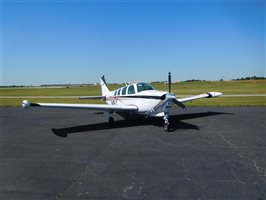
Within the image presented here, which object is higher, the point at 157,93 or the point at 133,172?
the point at 157,93

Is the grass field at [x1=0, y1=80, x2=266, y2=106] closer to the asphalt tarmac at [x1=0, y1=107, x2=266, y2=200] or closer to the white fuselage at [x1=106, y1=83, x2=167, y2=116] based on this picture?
the white fuselage at [x1=106, y1=83, x2=167, y2=116]

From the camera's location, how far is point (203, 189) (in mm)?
4828

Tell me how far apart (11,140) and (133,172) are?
264 inches

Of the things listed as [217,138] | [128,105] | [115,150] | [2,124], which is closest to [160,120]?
[128,105]

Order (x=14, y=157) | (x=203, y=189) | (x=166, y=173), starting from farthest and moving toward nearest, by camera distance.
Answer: (x=14, y=157) < (x=166, y=173) < (x=203, y=189)

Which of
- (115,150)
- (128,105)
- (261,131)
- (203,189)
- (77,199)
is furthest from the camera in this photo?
(128,105)

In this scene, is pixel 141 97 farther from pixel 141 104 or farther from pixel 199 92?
pixel 199 92

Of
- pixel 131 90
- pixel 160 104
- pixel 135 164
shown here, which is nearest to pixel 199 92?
pixel 131 90

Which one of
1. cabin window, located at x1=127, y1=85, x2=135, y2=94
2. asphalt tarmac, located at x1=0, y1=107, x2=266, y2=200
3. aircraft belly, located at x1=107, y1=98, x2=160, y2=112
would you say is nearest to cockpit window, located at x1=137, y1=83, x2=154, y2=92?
cabin window, located at x1=127, y1=85, x2=135, y2=94

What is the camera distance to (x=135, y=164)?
21.2ft

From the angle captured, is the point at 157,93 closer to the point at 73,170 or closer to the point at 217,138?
the point at 217,138

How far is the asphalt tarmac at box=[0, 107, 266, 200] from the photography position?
15.8ft

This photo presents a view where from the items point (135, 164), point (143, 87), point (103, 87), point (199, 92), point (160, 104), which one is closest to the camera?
point (135, 164)

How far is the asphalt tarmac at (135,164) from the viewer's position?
15.8 feet
